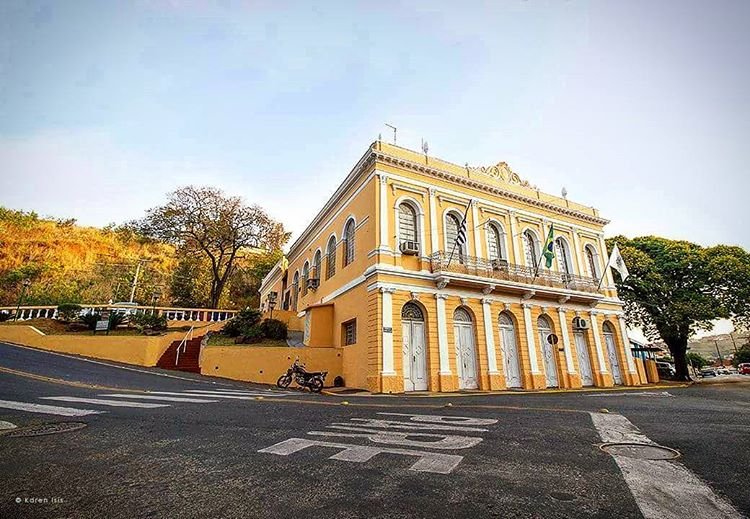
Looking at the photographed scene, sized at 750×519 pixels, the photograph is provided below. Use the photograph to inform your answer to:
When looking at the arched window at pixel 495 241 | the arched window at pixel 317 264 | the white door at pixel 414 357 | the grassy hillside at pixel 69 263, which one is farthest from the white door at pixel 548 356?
the grassy hillside at pixel 69 263

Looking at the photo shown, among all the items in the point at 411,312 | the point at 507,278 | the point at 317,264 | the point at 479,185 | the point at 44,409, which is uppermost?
the point at 479,185

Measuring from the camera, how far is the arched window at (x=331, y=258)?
67.2 ft

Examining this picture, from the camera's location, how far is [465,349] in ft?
53.0

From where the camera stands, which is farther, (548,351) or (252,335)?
(252,335)

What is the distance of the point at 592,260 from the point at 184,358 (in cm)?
2413


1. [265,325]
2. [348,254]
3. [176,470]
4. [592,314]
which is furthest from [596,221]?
[176,470]

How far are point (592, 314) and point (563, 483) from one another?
2047 cm

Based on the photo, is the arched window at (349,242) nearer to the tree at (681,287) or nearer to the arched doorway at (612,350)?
the arched doorway at (612,350)

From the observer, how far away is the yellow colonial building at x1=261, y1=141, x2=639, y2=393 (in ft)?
49.0

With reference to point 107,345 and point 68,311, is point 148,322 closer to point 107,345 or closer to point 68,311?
point 107,345

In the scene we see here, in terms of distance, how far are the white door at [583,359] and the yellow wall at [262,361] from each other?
43.3 feet

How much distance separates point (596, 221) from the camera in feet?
76.3

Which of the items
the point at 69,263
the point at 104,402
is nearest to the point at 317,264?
the point at 104,402

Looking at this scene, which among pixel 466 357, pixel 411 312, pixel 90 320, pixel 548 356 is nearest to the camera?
pixel 411 312
